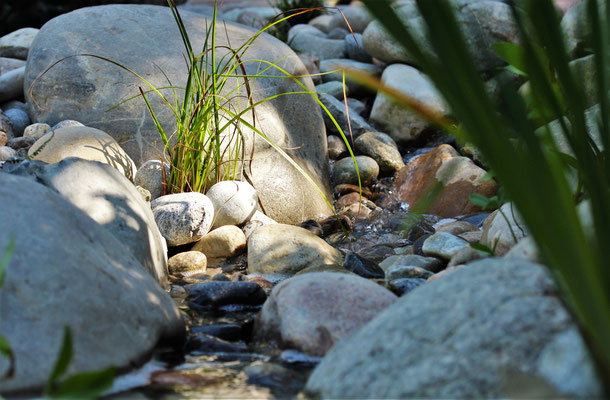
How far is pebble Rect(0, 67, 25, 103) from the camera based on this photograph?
535 centimetres

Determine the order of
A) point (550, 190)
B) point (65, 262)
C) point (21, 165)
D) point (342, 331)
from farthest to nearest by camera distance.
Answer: point (21, 165) → point (342, 331) → point (65, 262) → point (550, 190)

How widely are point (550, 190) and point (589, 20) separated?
0.33 metres

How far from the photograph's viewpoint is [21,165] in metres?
2.59

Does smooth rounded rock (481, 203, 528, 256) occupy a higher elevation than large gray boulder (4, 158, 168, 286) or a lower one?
lower

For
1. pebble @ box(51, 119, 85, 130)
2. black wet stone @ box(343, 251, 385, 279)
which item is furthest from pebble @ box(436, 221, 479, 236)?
pebble @ box(51, 119, 85, 130)

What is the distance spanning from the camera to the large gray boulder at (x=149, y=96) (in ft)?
14.5

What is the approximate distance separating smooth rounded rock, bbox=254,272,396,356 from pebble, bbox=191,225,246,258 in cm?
163

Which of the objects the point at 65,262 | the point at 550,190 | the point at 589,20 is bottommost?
the point at 65,262

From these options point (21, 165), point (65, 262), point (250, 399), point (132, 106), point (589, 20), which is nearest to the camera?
point (589, 20)

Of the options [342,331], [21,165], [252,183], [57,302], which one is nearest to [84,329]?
[57,302]

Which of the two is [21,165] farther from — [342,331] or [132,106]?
[132,106]

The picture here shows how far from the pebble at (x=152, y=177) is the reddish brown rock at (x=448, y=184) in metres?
1.97

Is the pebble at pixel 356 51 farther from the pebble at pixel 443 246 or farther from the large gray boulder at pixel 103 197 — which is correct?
the large gray boulder at pixel 103 197

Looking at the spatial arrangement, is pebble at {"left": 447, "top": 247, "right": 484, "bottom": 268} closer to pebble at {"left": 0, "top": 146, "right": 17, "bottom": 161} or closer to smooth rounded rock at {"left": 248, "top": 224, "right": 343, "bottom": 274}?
smooth rounded rock at {"left": 248, "top": 224, "right": 343, "bottom": 274}
